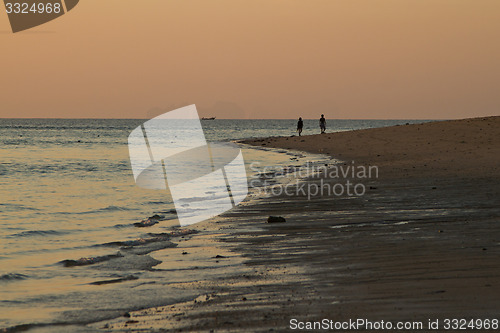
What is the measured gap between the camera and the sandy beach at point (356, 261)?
19.7 ft

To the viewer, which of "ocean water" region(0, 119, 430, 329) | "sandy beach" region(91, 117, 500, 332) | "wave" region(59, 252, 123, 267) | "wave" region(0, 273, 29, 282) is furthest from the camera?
"wave" region(59, 252, 123, 267)

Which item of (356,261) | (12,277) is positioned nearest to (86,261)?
(12,277)

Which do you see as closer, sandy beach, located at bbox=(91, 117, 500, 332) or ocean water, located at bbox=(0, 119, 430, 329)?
sandy beach, located at bbox=(91, 117, 500, 332)

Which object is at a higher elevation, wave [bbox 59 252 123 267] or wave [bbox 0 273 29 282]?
wave [bbox 0 273 29 282]

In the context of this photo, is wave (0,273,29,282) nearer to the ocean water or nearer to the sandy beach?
the ocean water

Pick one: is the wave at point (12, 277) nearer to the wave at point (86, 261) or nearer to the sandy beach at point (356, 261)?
the wave at point (86, 261)

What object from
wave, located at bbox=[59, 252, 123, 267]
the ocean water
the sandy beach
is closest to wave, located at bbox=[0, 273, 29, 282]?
the ocean water

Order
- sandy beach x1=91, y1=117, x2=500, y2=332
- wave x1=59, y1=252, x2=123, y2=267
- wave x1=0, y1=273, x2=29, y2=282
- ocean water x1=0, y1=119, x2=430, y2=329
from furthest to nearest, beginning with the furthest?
wave x1=59, y1=252, x2=123, y2=267, wave x1=0, y1=273, x2=29, y2=282, ocean water x1=0, y1=119, x2=430, y2=329, sandy beach x1=91, y1=117, x2=500, y2=332

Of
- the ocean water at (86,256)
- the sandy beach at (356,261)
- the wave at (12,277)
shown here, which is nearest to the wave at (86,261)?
the ocean water at (86,256)

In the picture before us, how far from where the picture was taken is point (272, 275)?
7.92 metres

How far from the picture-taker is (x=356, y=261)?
8.33 meters

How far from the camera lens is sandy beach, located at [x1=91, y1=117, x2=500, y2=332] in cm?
602

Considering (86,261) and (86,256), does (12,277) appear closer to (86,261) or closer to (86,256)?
(86,261)

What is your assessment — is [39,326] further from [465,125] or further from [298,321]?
[465,125]
